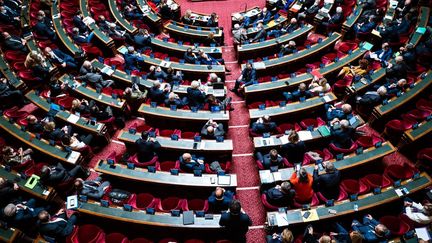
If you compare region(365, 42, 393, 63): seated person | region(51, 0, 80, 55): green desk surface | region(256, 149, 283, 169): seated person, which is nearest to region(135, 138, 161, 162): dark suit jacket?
region(256, 149, 283, 169): seated person

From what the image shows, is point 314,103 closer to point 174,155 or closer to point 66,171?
point 174,155

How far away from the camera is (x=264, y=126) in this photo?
8.88 meters

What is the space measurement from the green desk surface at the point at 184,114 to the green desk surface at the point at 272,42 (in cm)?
347

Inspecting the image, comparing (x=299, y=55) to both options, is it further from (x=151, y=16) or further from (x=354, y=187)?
(x=151, y=16)

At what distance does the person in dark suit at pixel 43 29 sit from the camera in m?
11.8

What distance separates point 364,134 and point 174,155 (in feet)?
16.8

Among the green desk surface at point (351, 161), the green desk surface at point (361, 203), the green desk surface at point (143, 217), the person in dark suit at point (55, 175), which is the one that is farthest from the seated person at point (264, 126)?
the person in dark suit at point (55, 175)

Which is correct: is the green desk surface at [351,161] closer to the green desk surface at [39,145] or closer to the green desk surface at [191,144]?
the green desk surface at [191,144]

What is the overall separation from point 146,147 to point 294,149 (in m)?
3.63

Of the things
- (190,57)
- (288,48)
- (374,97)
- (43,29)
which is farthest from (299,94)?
(43,29)

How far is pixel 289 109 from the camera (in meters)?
9.37

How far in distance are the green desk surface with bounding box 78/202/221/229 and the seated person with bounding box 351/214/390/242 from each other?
2.94m

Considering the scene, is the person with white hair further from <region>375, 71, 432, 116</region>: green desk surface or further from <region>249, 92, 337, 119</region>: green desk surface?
<region>375, 71, 432, 116</region>: green desk surface

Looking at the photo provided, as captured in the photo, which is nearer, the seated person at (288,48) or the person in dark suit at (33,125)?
the person in dark suit at (33,125)
